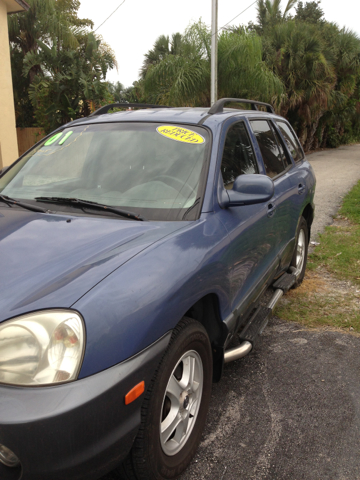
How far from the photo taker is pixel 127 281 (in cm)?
179

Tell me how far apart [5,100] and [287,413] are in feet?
39.3

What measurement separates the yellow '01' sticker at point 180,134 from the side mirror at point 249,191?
421 millimetres

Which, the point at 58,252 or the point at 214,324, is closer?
the point at 58,252

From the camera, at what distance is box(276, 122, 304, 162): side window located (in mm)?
4535

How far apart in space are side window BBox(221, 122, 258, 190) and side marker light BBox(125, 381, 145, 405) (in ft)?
4.97

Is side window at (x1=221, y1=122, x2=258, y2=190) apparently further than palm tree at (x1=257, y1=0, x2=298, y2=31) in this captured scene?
No

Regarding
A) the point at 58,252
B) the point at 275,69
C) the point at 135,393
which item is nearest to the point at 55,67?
the point at 275,69

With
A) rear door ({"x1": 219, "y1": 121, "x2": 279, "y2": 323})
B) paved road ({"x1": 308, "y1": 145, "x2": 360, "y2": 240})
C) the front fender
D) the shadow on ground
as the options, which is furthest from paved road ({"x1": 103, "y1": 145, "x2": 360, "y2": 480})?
paved road ({"x1": 308, "y1": 145, "x2": 360, "y2": 240})

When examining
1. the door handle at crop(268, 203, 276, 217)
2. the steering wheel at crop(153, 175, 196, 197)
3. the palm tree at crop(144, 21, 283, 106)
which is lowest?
the door handle at crop(268, 203, 276, 217)

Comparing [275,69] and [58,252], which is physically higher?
[275,69]

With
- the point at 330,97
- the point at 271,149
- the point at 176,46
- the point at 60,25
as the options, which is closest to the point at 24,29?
the point at 60,25

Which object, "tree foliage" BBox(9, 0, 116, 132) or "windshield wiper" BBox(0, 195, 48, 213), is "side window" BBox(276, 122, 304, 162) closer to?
"windshield wiper" BBox(0, 195, 48, 213)

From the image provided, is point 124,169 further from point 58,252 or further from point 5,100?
point 5,100

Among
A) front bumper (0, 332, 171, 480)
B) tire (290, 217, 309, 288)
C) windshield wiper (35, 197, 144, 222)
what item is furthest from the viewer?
tire (290, 217, 309, 288)
